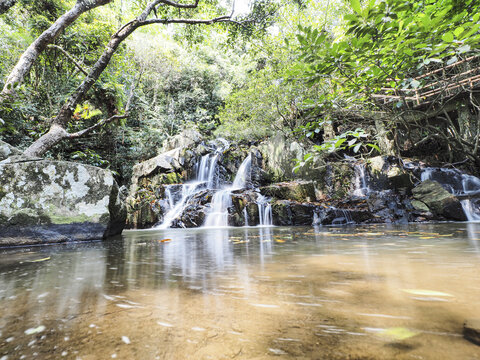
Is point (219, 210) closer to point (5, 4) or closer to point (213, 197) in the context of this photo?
point (213, 197)

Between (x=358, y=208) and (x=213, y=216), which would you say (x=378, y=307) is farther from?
(x=213, y=216)

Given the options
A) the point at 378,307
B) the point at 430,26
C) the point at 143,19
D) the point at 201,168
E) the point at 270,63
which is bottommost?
the point at 378,307

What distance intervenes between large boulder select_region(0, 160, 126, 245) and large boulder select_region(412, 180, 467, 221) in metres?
7.97

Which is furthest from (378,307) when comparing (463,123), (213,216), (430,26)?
(463,123)

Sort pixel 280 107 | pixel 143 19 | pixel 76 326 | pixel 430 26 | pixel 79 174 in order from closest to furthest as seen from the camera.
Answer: pixel 76 326, pixel 430 26, pixel 79 174, pixel 143 19, pixel 280 107

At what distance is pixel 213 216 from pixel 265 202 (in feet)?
6.12

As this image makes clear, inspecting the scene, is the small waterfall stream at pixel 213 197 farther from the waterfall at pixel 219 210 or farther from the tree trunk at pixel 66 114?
the tree trunk at pixel 66 114

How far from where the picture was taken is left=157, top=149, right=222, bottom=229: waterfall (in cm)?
827

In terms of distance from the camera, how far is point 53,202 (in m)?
3.13

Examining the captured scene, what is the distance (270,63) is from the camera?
9812 mm

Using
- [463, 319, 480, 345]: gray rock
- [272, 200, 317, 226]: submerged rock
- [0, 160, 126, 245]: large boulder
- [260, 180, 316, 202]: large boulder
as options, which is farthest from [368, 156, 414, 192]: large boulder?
[463, 319, 480, 345]: gray rock

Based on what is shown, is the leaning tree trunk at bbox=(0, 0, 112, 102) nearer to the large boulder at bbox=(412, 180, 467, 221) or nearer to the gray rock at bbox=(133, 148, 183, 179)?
the gray rock at bbox=(133, 148, 183, 179)

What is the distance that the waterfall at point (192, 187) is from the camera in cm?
827

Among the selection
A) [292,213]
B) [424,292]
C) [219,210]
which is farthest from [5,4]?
[292,213]
